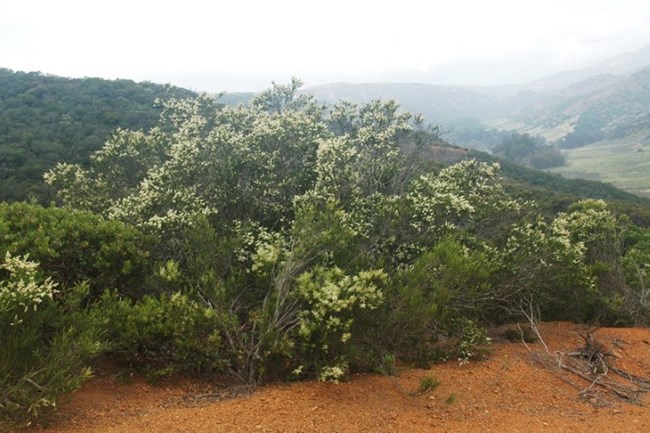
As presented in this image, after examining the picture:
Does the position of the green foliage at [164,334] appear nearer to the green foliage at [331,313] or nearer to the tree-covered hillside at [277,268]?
the tree-covered hillside at [277,268]

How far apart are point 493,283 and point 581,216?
6.96m

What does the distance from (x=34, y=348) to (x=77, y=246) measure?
99.1 inches

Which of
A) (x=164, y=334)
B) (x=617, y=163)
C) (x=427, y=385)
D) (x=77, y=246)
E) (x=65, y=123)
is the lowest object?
(x=617, y=163)

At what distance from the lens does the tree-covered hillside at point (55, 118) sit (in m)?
35.3

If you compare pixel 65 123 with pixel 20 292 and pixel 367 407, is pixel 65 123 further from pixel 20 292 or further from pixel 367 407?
pixel 367 407

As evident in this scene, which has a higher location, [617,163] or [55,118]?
[55,118]

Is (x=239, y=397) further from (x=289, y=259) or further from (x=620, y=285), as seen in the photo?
(x=620, y=285)

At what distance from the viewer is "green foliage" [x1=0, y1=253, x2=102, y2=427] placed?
23.5 feet

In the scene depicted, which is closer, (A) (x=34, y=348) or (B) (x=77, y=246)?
(A) (x=34, y=348)

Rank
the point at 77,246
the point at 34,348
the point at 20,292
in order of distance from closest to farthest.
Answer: the point at 20,292
the point at 34,348
the point at 77,246

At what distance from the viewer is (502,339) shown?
1387 centimetres

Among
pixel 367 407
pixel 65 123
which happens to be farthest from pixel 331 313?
pixel 65 123

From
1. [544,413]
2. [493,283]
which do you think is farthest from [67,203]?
[544,413]

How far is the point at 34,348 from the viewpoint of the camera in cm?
811
